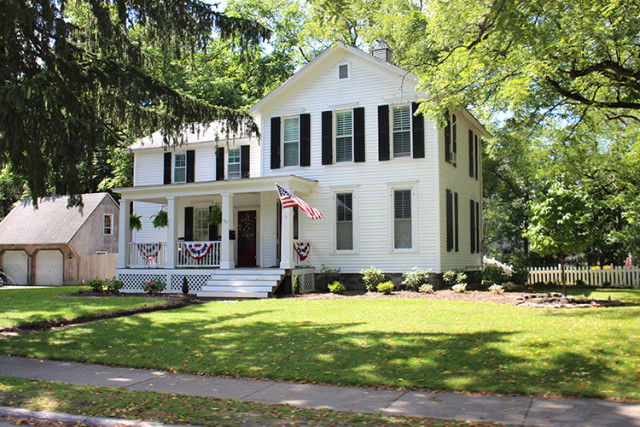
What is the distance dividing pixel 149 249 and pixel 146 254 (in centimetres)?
22

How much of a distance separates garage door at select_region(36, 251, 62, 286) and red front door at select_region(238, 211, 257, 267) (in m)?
13.9

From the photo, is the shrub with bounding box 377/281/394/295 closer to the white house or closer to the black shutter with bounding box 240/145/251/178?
the white house

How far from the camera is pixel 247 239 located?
21.6 metres

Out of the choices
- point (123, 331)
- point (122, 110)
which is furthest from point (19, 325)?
point (122, 110)

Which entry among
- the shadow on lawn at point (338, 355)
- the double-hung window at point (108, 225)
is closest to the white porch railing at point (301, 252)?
the shadow on lawn at point (338, 355)

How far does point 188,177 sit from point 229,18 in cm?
1282

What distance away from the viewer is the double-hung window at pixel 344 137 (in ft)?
64.8

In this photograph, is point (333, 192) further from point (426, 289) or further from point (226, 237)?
point (426, 289)

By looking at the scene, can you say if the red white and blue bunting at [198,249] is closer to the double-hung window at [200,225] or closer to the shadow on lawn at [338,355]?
the double-hung window at [200,225]

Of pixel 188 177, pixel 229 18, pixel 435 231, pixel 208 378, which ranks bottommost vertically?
pixel 208 378

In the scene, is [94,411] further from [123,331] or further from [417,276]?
[417,276]

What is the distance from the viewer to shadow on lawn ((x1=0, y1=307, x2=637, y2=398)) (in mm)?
6516

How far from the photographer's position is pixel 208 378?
7.24 meters

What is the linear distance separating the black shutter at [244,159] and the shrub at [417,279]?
827cm
